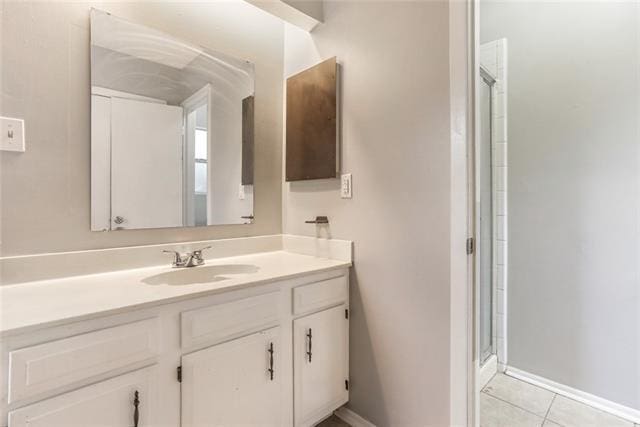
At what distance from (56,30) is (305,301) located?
1440 mm

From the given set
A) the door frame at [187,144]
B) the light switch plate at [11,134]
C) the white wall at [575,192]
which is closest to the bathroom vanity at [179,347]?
the door frame at [187,144]

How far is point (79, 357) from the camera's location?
0.82 metres

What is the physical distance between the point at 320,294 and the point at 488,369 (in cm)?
138

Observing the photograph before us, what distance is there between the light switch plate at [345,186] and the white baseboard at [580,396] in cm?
163

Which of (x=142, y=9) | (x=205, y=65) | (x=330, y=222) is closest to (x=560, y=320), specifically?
(x=330, y=222)

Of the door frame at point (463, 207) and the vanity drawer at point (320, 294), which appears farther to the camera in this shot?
the vanity drawer at point (320, 294)

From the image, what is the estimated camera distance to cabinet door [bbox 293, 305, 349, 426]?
4.42 ft

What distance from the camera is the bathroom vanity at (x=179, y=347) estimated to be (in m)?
0.79

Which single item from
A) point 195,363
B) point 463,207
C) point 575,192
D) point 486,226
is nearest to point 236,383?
point 195,363

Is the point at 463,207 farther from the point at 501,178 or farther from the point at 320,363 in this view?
the point at 501,178

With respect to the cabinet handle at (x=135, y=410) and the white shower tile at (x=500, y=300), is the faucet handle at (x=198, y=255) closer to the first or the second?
the cabinet handle at (x=135, y=410)

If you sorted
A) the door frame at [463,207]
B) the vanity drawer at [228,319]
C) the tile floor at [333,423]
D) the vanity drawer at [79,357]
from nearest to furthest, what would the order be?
the vanity drawer at [79,357] → the vanity drawer at [228,319] → the door frame at [463,207] → the tile floor at [333,423]

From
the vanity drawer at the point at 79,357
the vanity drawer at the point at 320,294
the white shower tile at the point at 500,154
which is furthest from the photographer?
the white shower tile at the point at 500,154

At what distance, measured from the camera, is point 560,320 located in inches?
74.0
